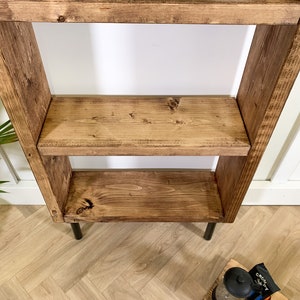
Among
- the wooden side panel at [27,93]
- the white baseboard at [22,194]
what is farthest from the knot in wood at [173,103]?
the white baseboard at [22,194]

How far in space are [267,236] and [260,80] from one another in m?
0.86

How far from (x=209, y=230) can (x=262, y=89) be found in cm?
73

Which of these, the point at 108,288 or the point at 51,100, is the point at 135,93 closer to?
the point at 51,100

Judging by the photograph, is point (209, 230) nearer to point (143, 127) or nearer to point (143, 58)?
point (143, 127)

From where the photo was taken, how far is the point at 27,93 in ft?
2.93

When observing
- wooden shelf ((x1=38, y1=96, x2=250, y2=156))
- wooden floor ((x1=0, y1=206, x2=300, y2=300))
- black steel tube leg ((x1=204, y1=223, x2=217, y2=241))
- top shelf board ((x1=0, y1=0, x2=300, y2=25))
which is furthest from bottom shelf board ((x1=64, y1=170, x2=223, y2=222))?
top shelf board ((x1=0, y1=0, x2=300, y2=25))

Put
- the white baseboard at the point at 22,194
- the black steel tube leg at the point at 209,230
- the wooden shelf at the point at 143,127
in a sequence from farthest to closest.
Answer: the white baseboard at the point at 22,194 → the black steel tube leg at the point at 209,230 → the wooden shelf at the point at 143,127

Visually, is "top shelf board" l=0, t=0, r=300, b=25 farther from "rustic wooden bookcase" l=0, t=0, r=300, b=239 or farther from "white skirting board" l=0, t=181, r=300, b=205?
"white skirting board" l=0, t=181, r=300, b=205

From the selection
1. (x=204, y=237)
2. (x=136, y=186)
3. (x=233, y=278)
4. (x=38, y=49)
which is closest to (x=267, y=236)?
(x=204, y=237)

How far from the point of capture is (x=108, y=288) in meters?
1.32

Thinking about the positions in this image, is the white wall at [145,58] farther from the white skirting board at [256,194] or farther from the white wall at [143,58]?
the white skirting board at [256,194]

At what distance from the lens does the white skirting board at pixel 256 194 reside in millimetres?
1482

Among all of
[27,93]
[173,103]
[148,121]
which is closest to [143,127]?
[148,121]

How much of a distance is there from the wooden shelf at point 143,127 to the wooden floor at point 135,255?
2.08 ft
